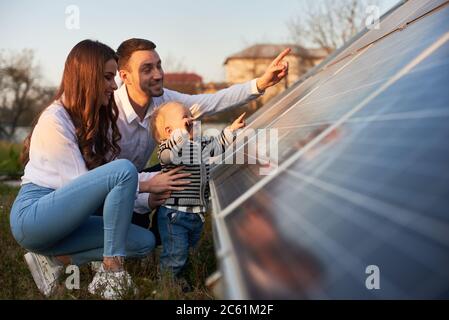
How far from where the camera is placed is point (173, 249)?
3934mm

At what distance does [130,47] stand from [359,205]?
341 cm

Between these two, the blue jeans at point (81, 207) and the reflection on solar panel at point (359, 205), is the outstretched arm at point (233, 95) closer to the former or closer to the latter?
the blue jeans at point (81, 207)

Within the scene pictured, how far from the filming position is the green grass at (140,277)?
3335mm

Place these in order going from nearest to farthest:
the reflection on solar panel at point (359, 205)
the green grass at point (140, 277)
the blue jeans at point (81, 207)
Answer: the reflection on solar panel at point (359, 205) → the green grass at point (140, 277) → the blue jeans at point (81, 207)

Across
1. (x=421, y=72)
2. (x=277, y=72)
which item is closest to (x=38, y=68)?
(x=277, y=72)

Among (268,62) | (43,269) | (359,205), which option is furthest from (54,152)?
(268,62)

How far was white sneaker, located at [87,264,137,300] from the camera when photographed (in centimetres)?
334

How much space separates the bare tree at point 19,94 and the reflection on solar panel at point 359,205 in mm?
39472

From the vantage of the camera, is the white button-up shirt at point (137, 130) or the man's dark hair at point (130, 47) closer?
the white button-up shirt at point (137, 130)

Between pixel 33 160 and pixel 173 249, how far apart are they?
1.12 metres

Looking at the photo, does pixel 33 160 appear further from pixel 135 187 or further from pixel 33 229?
pixel 135 187

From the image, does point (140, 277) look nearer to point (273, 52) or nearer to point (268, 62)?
point (268, 62)

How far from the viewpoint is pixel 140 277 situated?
3832mm

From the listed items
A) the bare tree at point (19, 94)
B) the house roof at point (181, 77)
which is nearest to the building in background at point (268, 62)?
the house roof at point (181, 77)
